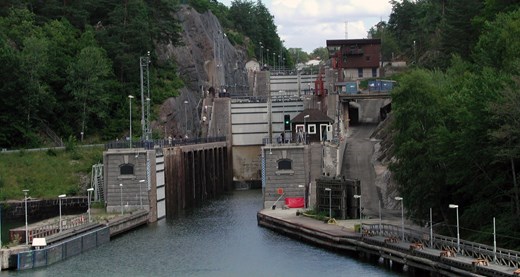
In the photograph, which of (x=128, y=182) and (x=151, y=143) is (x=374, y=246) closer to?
(x=128, y=182)

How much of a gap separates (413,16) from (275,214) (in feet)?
274

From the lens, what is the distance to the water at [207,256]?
152ft

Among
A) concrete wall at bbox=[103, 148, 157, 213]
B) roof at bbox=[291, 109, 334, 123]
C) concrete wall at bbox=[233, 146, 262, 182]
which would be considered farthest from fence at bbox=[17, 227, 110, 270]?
concrete wall at bbox=[233, 146, 262, 182]

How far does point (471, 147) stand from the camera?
43.9 metres

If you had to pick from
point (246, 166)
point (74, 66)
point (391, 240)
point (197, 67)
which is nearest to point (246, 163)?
point (246, 166)

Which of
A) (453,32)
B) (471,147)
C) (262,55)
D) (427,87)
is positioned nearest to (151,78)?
(453,32)

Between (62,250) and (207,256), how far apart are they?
7746 mm

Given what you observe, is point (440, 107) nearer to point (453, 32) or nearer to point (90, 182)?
point (90, 182)

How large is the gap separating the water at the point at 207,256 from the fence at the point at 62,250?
0.50 meters

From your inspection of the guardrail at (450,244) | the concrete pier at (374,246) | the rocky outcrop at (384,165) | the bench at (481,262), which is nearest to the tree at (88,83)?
the rocky outcrop at (384,165)

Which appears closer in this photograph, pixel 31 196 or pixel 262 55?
pixel 31 196

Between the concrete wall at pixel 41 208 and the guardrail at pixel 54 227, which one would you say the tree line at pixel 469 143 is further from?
the concrete wall at pixel 41 208

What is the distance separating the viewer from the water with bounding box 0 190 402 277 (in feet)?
152

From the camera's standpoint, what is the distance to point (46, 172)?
2950 inches
